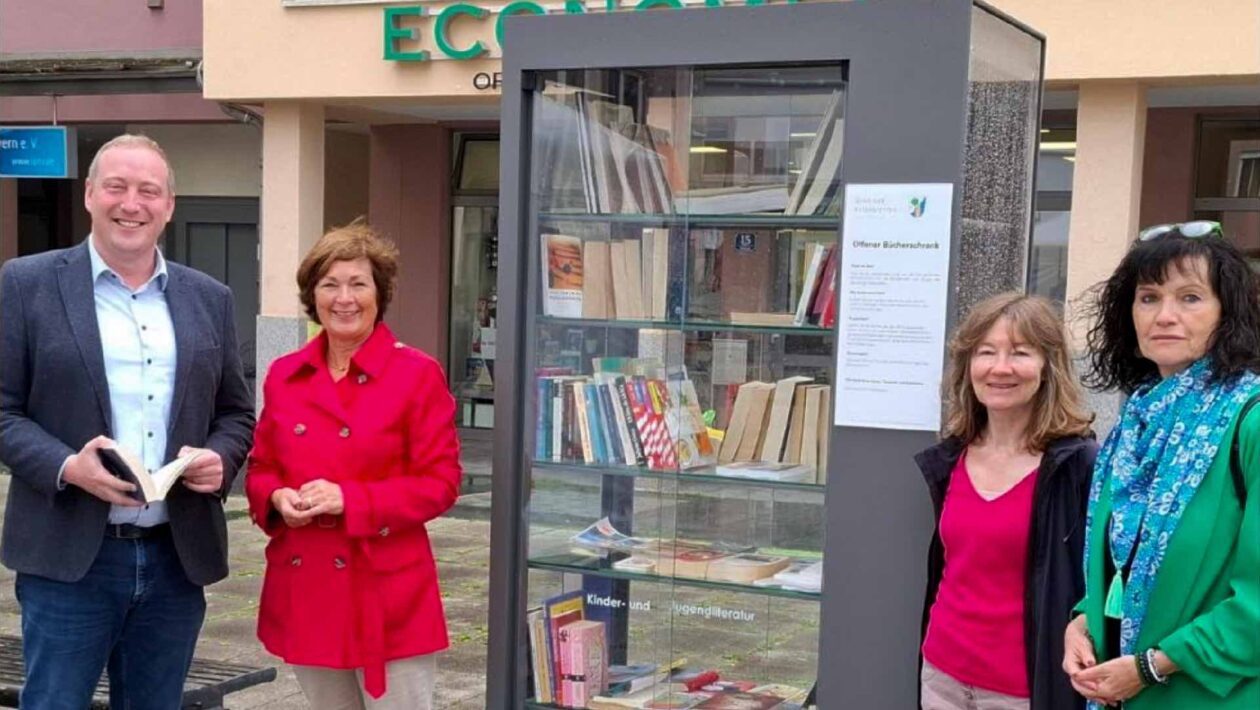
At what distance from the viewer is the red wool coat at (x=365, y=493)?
3.97 metres

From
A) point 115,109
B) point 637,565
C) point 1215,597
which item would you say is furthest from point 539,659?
point 115,109

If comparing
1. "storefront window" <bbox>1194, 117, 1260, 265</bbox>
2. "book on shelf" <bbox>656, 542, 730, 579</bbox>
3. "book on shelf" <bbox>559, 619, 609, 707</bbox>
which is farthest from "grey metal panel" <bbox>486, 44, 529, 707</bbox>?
"storefront window" <bbox>1194, 117, 1260, 265</bbox>

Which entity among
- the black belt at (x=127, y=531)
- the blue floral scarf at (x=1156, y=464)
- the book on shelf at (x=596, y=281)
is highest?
the book on shelf at (x=596, y=281)

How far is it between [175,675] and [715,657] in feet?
5.43

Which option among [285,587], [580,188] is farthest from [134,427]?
[580,188]

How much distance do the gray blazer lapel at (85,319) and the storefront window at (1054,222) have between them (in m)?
9.88

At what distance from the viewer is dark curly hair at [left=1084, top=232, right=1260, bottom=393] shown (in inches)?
116

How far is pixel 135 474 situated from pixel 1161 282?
7.79 ft

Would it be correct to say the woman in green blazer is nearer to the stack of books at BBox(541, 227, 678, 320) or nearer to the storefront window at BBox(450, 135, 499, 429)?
the stack of books at BBox(541, 227, 678, 320)

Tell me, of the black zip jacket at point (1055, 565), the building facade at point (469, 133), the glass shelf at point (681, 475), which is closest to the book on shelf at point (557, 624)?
the glass shelf at point (681, 475)

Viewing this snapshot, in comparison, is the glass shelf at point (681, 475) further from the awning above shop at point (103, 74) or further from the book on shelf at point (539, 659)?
the awning above shop at point (103, 74)

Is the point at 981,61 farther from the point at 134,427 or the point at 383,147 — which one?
the point at 383,147

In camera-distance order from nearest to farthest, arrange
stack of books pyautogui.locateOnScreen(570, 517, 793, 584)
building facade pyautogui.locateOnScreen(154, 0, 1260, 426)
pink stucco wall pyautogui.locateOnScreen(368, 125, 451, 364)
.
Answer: stack of books pyautogui.locateOnScreen(570, 517, 793, 584)
building facade pyautogui.locateOnScreen(154, 0, 1260, 426)
pink stucco wall pyautogui.locateOnScreen(368, 125, 451, 364)

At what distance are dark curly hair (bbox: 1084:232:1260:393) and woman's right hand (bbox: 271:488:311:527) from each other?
2.00 meters
